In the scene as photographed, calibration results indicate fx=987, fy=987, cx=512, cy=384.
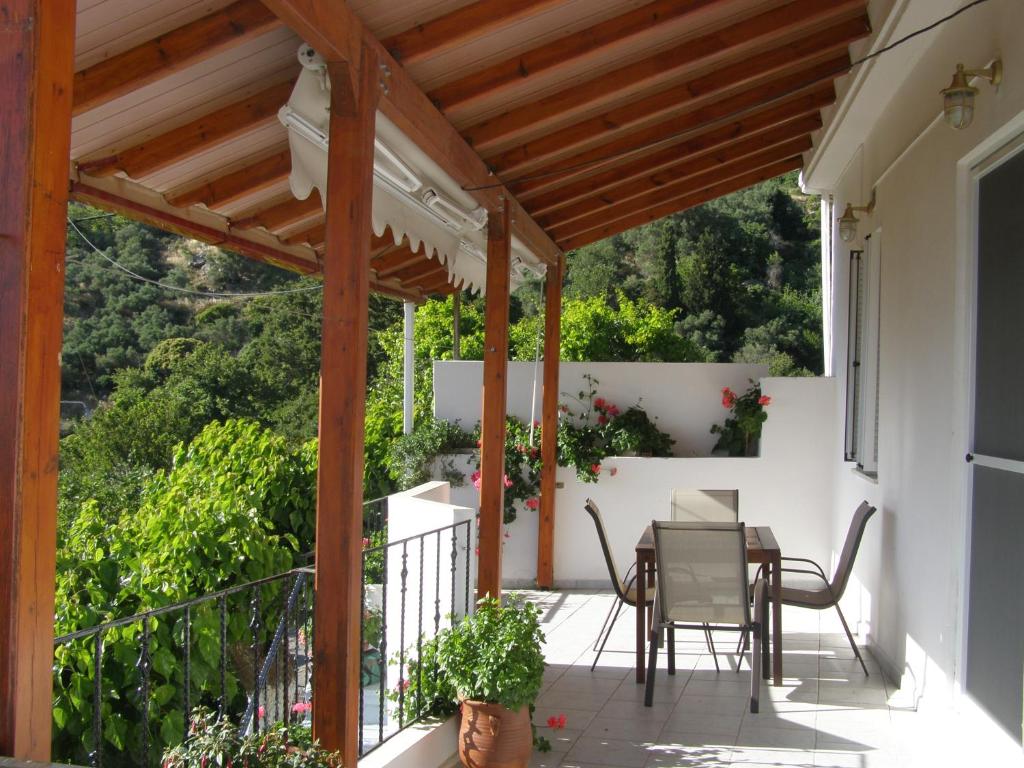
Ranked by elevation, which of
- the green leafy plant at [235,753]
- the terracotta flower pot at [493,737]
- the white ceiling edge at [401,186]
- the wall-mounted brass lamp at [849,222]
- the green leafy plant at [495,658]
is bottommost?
the terracotta flower pot at [493,737]

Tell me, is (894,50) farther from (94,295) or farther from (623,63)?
(94,295)

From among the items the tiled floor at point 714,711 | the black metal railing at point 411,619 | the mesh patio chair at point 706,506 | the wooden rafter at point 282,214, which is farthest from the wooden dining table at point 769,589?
the wooden rafter at point 282,214

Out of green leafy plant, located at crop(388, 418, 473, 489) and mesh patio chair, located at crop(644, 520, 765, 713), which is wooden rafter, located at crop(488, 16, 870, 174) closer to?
mesh patio chair, located at crop(644, 520, 765, 713)

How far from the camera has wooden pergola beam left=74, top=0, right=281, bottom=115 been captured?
2.99 m

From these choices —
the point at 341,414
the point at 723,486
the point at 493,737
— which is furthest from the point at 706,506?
the point at 341,414

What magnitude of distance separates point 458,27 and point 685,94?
1953 millimetres

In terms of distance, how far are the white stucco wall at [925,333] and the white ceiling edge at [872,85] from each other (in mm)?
20

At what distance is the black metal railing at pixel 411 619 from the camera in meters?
4.09

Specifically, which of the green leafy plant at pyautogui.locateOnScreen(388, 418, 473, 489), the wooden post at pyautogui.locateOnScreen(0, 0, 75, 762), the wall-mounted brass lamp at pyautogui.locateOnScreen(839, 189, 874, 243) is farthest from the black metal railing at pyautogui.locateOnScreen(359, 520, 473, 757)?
the wall-mounted brass lamp at pyautogui.locateOnScreen(839, 189, 874, 243)

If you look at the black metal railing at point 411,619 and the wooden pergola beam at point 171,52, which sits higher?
the wooden pergola beam at point 171,52

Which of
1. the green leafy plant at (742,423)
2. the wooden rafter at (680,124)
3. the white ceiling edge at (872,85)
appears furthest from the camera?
the green leafy plant at (742,423)

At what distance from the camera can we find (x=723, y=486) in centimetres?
827

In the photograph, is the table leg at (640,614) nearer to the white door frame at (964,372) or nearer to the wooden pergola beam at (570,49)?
the white door frame at (964,372)

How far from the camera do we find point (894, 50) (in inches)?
Result: 187
